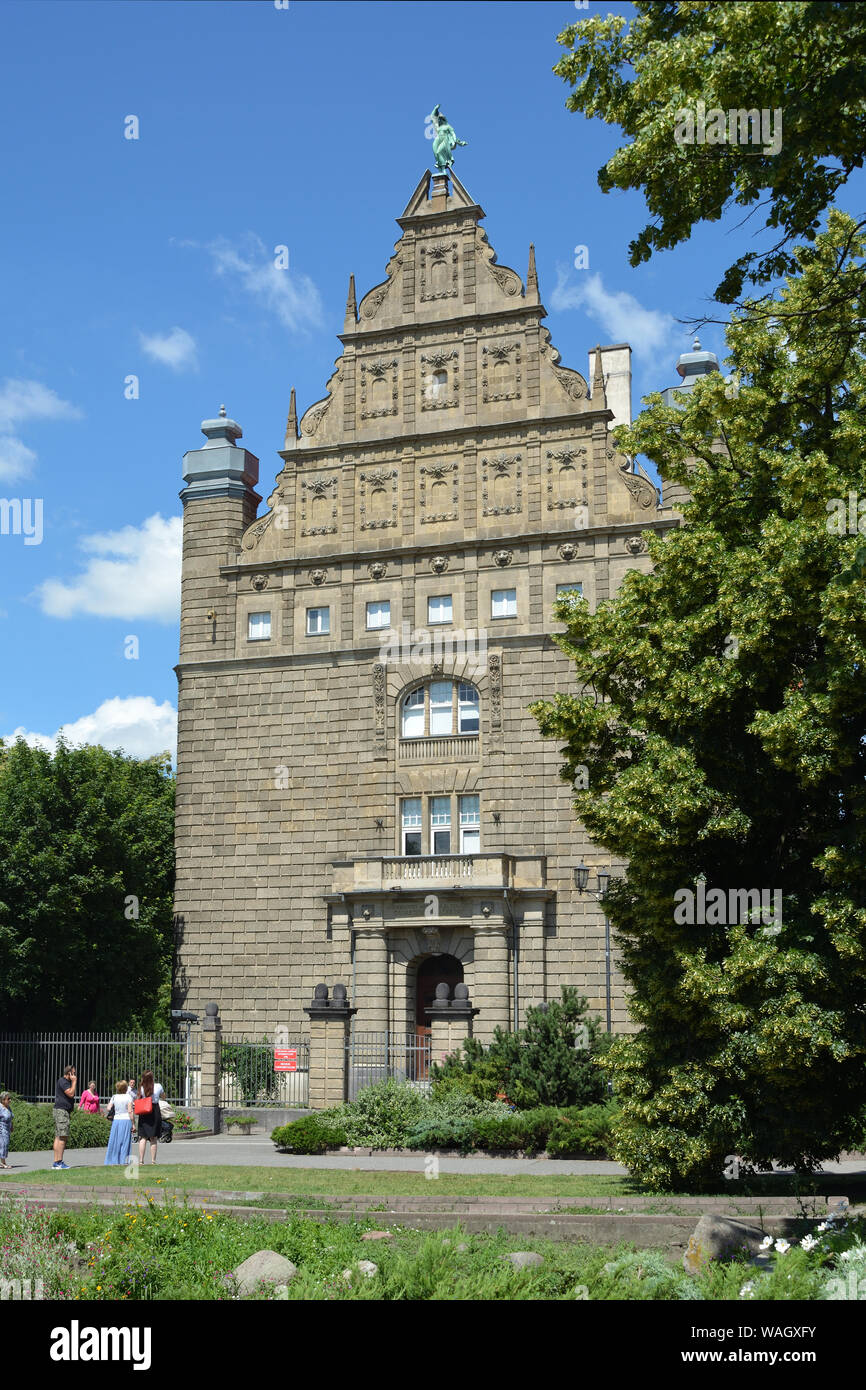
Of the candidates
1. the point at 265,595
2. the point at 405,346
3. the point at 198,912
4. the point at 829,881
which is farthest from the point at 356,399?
the point at 829,881

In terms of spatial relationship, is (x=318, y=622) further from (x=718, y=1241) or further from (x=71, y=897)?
(x=718, y=1241)

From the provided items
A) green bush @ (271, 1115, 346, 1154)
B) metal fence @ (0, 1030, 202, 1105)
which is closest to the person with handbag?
green bush @ (271, 1115, 346, 1154)

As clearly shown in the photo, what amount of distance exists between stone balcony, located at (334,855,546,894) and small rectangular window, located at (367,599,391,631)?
279 inches

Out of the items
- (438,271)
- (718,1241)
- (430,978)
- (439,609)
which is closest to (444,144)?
(438,271)

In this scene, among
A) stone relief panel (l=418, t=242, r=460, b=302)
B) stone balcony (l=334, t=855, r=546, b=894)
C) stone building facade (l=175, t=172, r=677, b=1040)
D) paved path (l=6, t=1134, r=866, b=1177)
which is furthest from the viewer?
stone relief panel (l=418, t=242, r=460, b=302)

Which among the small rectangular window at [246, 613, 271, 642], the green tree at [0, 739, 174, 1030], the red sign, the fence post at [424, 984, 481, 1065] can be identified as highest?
the small rectangular window at [246, 613, 271, 642]

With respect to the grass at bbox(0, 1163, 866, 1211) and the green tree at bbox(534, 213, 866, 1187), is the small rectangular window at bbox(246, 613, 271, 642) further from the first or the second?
the green tree at bbox(534, 213, 866, 1187)

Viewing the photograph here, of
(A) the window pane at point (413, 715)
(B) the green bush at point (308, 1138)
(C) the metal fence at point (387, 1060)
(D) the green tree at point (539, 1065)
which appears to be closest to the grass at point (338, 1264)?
(B) the green bush at point (308, 1138)

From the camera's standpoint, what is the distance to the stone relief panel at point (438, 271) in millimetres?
41281

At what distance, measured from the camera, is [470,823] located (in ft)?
126

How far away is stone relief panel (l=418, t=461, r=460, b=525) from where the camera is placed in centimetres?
4019

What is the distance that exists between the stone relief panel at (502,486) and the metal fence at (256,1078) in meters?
16.2

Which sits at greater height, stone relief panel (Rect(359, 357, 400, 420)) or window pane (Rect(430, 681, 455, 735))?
stone relief panel (Rect(359, 357, 400, 420))

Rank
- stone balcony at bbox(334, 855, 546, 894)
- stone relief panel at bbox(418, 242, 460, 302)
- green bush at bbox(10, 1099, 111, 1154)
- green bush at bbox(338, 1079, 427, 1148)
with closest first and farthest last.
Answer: green bush at bbox(338, 1079, 427, 1148)
green bush at bbox(10, 1099, 111, 1154)
stone balcony at bbox(334, 855, 546, 894)
stone relief panel at bbox(418, 242, 460, 302)
